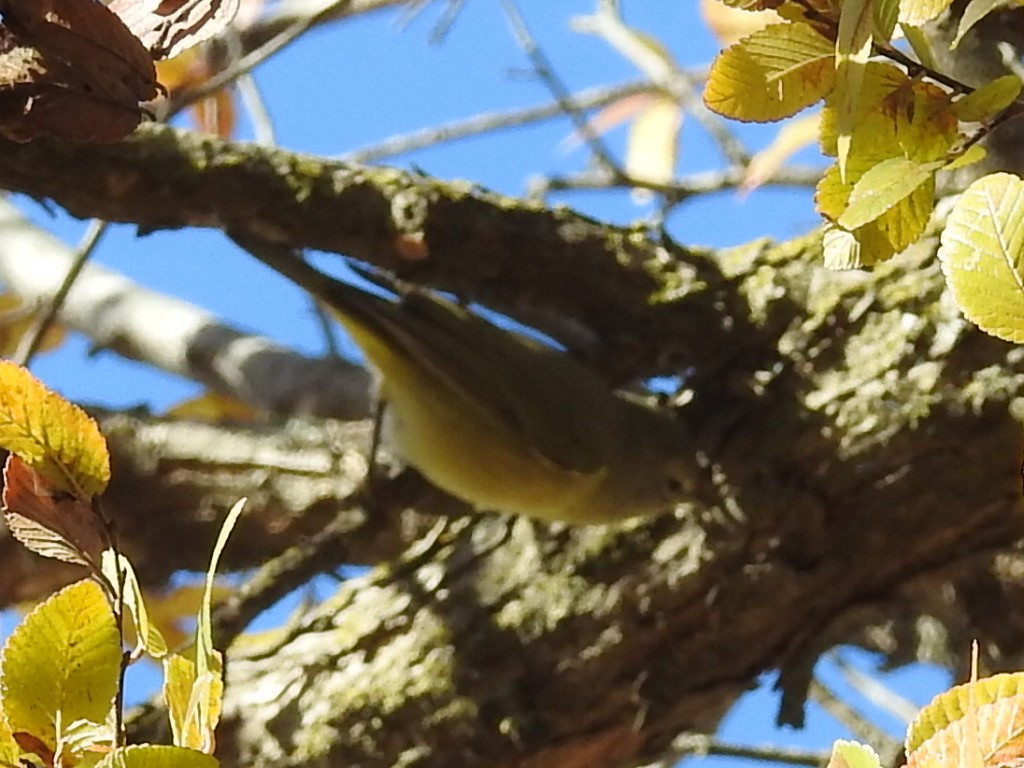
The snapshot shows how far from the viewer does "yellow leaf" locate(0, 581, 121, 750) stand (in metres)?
0.41

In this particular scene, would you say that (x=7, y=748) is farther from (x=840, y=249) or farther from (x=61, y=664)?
(x=840, y=249)

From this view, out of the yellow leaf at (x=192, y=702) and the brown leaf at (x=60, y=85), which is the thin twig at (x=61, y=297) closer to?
the brown leaf at (x=60, y=85)

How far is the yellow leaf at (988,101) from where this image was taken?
0.43m

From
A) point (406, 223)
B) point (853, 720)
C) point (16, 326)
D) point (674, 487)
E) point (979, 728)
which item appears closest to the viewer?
point (979, 728)

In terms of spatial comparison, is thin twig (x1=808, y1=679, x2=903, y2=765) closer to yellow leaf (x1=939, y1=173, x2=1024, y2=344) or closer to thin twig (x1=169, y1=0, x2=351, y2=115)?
thin twig (x1=169, y1=0, x2=351, y2=115)

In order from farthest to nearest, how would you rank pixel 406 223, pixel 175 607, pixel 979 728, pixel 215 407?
pixel 215 407
pixel 175 607
pixel 406 223
pixel 979 728

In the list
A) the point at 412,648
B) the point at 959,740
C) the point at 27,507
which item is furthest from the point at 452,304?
the point at 959,740

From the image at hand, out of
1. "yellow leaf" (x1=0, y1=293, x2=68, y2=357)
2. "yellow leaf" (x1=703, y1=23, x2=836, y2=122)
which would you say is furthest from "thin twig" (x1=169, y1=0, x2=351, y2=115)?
"yellow leaf" (x1=703, y1=23, x2=836, y2=122)

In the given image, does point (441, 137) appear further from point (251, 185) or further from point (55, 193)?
point (55, 193)

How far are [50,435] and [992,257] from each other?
A: 12.2 inches

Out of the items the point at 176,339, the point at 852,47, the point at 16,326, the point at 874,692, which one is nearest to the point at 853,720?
the point at 874,692

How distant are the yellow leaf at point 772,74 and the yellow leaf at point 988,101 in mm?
45

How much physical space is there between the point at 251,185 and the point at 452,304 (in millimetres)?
346

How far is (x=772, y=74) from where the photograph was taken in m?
0.45
